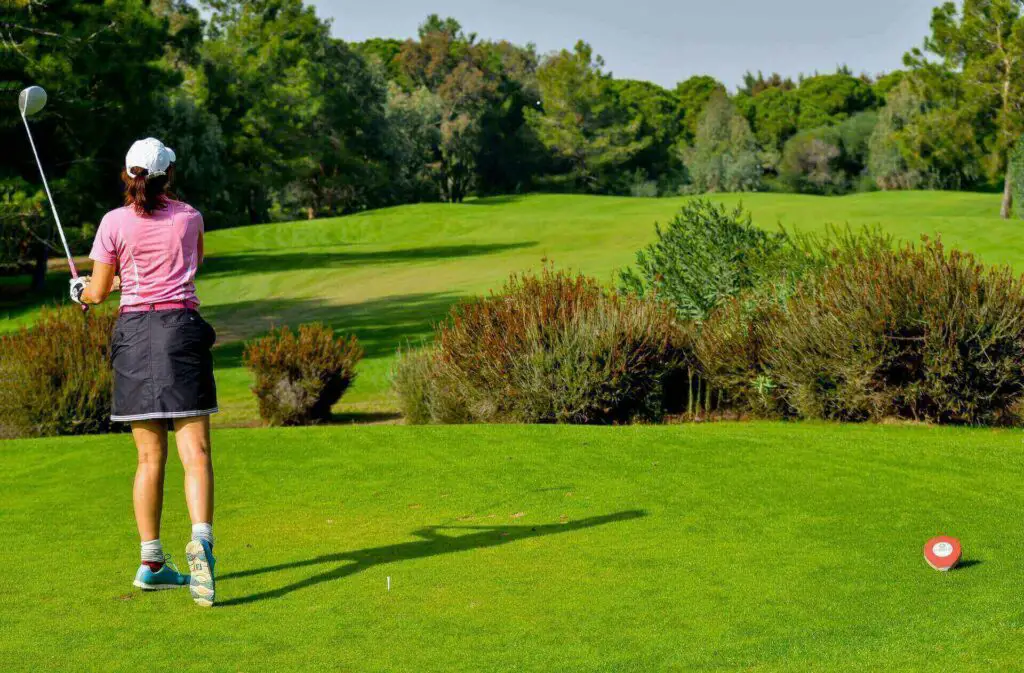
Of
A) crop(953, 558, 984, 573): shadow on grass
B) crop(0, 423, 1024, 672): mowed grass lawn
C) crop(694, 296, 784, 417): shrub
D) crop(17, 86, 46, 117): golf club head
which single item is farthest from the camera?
crop(694, 296, 784, 417): shrub

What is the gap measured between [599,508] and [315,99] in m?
66.8

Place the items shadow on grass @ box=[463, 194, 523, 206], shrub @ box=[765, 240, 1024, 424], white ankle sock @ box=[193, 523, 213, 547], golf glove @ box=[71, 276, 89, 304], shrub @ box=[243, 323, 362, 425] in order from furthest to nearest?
shadow on grass @ box=[463, 194, 523, 206]
shrub @ box=[243, 323, 362, 425]
shrub @ box=[765, 240, 1024, 424]
golf glove @ box=[71, 276, 89, 304]
white ankle sock @ box=[193, 523, 213, 547]

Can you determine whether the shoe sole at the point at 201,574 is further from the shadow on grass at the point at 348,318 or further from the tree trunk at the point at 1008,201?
the tree trunk at the point at 1008,201

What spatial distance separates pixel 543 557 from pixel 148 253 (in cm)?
275

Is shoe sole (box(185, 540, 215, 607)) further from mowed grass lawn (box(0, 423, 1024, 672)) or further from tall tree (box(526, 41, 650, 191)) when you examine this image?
tall tree (box(526, 41, 650, 191))

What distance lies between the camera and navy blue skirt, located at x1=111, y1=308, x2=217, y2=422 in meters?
6.55

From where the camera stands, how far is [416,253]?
47688 mm

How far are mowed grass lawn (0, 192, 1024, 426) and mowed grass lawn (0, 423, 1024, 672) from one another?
747cm

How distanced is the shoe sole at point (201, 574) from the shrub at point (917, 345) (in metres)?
8.29

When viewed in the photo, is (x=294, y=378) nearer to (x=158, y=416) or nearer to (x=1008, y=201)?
(x=158, y=416)

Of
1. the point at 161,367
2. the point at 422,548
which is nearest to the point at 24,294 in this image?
the point at 422,548

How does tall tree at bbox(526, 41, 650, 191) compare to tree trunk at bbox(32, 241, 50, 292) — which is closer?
tree trunk at bbox(32, 241, 50, 292)

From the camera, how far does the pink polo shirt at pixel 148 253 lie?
6598 millimetres

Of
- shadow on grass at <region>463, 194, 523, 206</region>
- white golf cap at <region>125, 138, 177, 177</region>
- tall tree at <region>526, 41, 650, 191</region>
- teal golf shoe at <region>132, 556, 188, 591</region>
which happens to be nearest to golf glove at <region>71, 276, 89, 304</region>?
white golf cap at <region>125, 138, 177, 177</region>
